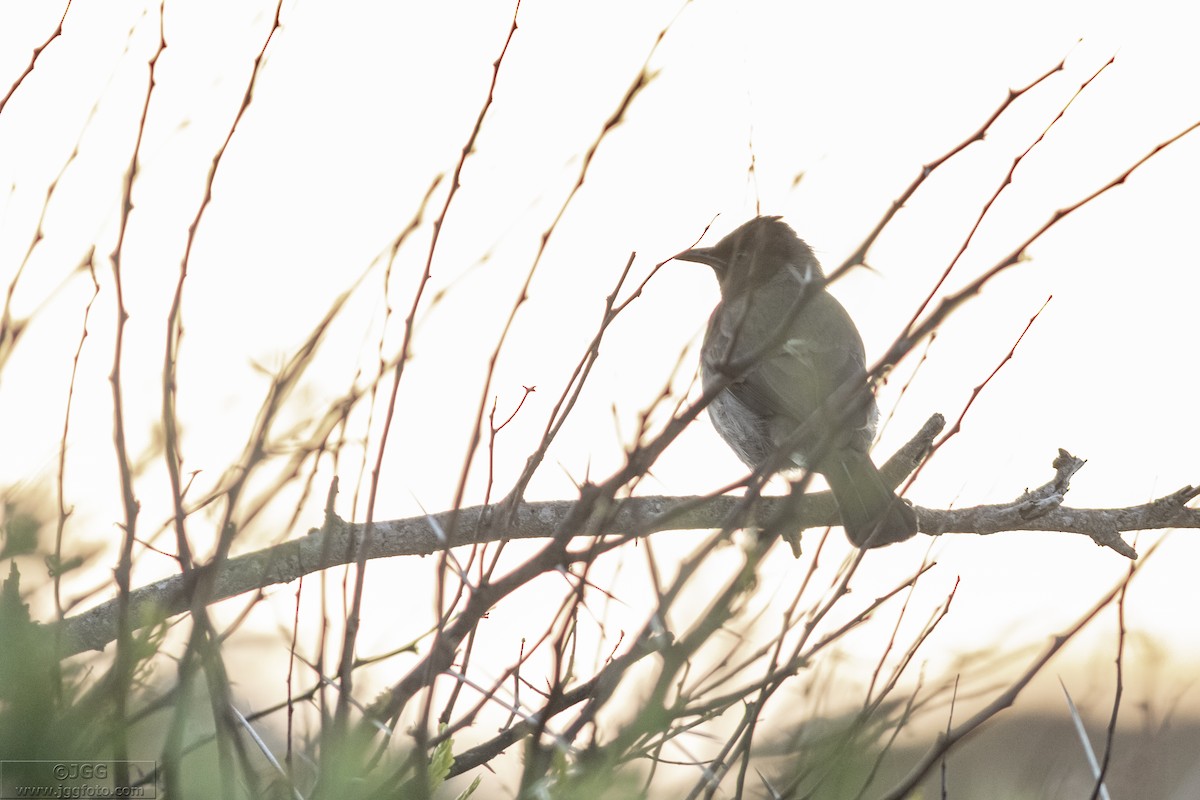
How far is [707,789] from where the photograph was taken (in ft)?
5.52

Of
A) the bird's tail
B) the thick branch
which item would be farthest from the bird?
the thick branch

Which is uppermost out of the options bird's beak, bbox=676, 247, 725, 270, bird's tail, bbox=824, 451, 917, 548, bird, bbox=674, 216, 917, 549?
bird's beak, bbox=676, 247, 725, 270

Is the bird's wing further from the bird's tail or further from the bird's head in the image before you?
the bird's tail

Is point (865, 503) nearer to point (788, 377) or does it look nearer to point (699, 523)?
point (699, 523)

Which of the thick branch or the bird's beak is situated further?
the bird's beak

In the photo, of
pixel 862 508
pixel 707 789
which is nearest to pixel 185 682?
pixel 707 789

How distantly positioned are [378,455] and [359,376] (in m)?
0.54

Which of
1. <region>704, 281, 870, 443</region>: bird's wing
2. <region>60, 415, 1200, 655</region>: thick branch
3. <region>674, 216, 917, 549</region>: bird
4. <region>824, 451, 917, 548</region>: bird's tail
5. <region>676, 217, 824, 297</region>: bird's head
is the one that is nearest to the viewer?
<region>60, 415, 1200, 655</region>: thick branch

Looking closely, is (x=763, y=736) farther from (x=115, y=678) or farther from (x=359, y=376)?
(x=115, y=678)

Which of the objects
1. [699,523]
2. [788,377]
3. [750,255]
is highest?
[750,255]

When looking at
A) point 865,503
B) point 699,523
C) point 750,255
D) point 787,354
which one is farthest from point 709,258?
point 699,523

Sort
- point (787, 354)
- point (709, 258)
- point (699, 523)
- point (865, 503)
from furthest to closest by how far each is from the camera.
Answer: point (709, 258) → point (787, 354) → point (865, 503) → point (699, 523)

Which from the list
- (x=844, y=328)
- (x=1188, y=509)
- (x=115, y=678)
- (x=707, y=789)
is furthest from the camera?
(x=844, y=328)

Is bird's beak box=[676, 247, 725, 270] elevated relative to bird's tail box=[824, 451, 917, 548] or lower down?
elevated
